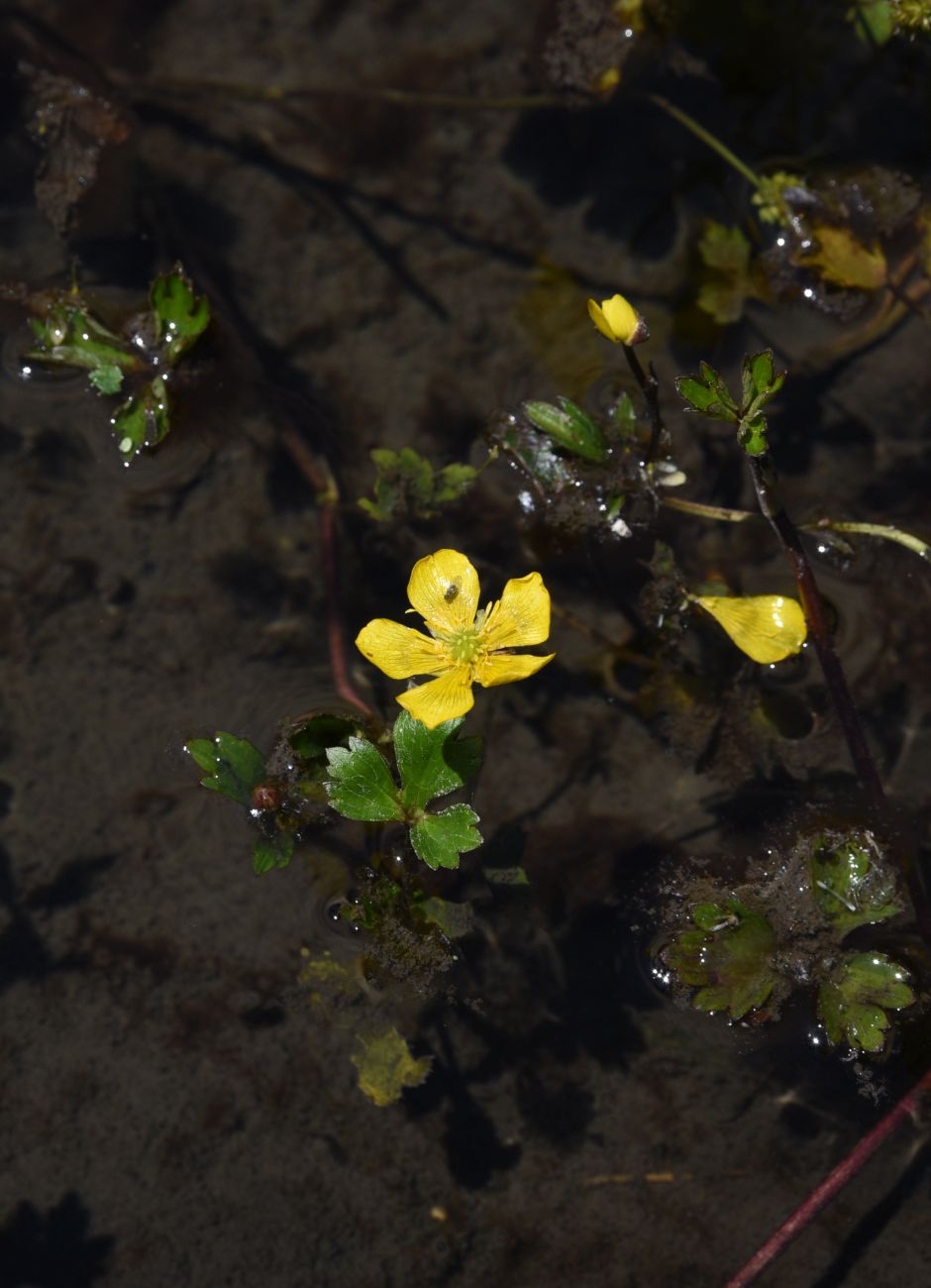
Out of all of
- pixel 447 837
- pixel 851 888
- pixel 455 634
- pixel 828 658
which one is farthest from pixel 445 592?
pixel 851 888

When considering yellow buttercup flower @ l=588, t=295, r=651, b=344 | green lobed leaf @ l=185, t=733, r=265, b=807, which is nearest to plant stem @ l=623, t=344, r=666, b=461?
yellow buttercup flower @ l=588, t=295, r=651, b=344

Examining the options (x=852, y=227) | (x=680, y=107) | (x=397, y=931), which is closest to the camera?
(x=397, y=931)

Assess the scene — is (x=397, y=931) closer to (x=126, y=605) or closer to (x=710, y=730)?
(x=710, y=730)

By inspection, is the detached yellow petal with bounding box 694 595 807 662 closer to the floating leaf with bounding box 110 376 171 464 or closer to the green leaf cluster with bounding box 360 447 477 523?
the green leaf cluster with bounding box 360 447 477 523

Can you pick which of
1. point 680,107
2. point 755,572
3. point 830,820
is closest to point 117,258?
→ point 680,107

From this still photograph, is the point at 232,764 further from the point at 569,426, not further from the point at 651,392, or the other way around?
the point at 651,392
